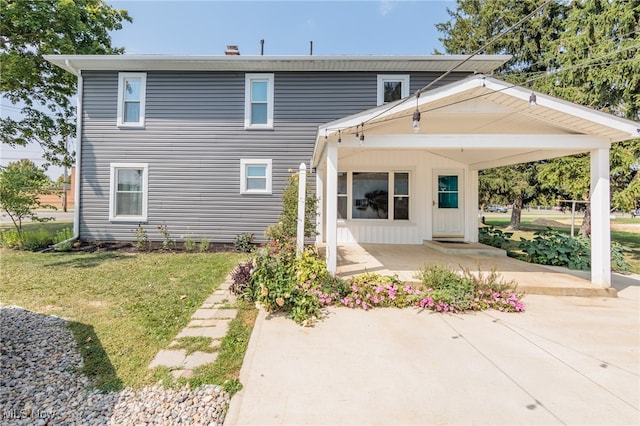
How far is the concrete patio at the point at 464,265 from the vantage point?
468 cm

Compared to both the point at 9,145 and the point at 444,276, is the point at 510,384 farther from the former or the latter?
the point at 9,145

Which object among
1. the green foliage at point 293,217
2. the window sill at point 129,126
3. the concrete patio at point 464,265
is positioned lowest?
the concrete patio at point 464,265

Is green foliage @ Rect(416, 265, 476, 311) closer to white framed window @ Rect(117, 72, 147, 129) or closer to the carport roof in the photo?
the carport roof

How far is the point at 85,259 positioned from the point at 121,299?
3779mm

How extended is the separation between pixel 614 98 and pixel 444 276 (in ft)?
31.9

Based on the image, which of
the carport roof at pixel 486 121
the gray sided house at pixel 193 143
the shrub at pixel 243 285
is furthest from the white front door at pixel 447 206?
the shrub at pixel 243 285

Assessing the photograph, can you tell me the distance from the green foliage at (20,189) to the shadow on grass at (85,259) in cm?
145

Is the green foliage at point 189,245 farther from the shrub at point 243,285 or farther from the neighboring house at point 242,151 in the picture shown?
the shrub at point 243,285

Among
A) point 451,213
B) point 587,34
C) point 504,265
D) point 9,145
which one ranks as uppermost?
point 587,34

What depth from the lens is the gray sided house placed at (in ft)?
28.6

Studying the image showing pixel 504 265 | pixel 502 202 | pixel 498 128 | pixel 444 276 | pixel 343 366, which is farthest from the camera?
pixel 502 202

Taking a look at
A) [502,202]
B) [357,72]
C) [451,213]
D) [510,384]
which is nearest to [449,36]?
[502,202]

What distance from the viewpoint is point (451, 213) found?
8398mm

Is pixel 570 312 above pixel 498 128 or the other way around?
the other way around
